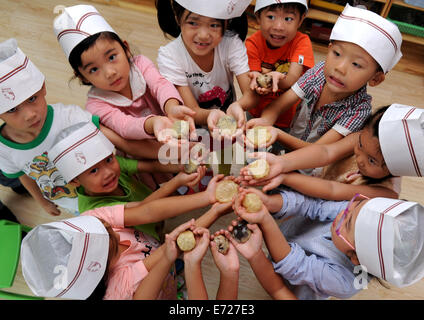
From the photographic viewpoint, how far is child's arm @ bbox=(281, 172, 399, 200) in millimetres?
1063

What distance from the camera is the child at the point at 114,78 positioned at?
42.8 inches

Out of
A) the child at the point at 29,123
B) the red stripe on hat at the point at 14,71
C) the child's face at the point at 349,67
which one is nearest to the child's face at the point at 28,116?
the child at the point at 29,123

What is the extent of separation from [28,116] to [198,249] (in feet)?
2.53

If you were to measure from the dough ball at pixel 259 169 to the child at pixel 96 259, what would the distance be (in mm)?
218

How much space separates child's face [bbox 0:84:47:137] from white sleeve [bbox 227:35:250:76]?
0.80 metres

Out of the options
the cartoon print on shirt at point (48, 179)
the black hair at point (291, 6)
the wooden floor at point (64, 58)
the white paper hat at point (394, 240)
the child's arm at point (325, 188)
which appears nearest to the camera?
the white paper hat at point (394, 240)

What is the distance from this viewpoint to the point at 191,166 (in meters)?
1.20

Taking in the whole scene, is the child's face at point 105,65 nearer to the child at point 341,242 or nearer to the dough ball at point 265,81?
the dough ball at point 265,81

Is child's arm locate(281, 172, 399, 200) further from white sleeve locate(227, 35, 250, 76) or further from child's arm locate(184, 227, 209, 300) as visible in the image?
white sleeve locate(227, 35, 250, 76)

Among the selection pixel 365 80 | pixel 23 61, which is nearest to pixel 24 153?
pixel 23 61

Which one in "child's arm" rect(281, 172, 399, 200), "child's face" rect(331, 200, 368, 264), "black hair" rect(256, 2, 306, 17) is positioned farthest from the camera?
"black hair" rect(256, 2, 306, 17)

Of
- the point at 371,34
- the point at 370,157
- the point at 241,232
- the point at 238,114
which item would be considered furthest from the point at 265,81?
the point at 241,232

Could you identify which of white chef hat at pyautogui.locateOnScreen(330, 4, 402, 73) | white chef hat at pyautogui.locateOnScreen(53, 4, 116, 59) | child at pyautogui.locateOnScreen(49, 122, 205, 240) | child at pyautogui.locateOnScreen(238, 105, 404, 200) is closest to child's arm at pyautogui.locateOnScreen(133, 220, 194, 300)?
child at pyautogui.locateOnScreen(49, 122, 205, 240)
